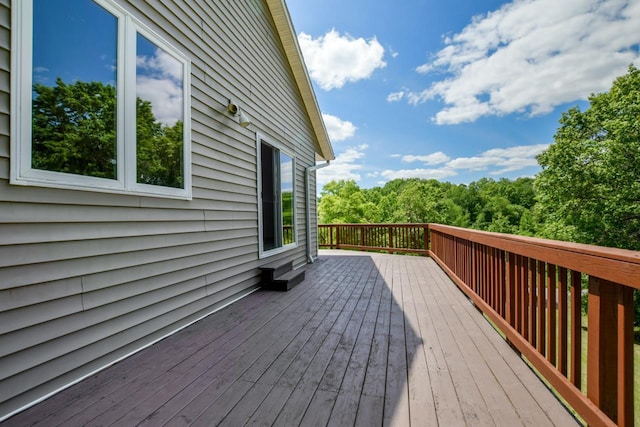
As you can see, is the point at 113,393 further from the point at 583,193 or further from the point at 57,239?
the point at 583,193

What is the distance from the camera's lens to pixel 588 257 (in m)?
1.27

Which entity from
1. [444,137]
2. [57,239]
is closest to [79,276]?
[57,239]

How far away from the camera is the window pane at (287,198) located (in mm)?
5180

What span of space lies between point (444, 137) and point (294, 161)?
44.8 m

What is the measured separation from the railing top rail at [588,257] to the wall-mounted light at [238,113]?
3.09 m

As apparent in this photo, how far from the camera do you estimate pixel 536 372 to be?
187 cm

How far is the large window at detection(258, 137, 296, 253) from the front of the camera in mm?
4973

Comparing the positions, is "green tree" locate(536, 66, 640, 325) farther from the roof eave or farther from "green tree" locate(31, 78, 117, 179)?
"green tree" locate(31, 78, 117, 179)

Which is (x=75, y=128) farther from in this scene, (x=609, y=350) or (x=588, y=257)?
(x=609, y=350)

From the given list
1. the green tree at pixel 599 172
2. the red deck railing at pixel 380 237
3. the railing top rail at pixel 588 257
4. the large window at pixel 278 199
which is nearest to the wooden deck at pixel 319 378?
the railing top rail at pixel 588 257

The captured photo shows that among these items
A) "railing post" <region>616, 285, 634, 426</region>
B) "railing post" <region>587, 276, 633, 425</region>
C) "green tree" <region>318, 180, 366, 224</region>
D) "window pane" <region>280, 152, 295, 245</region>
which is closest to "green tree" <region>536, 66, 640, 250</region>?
"window pane" <region>280, 152, 295, 245</region>

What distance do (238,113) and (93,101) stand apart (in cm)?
184

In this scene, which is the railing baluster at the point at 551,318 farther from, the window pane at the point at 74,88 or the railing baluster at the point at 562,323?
the window pane at the point at 74,88

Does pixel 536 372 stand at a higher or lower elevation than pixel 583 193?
lower
